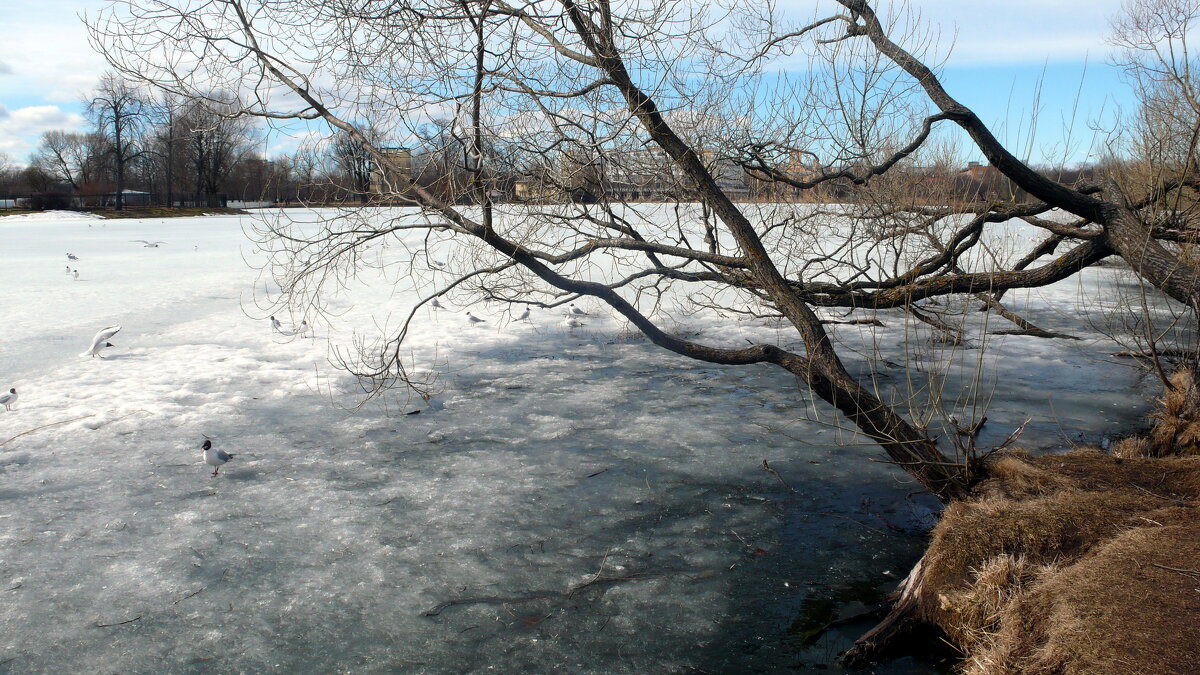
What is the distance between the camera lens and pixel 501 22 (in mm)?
5074

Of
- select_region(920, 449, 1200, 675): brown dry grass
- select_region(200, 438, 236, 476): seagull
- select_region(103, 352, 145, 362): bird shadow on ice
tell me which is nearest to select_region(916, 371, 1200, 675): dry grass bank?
select_region(920, 449, 1200, 675): brown dry grass

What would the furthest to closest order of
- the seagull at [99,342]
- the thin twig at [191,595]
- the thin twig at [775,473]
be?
the seagull at [99,342] → the thin twig at [775,473] → the thin twig at [191,595]

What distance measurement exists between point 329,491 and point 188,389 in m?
2.88

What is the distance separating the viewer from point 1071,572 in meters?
3.36

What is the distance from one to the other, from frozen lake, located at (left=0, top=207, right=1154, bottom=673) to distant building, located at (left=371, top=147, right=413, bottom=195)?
5.94 ft

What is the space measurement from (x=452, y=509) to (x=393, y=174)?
2187 millimetres

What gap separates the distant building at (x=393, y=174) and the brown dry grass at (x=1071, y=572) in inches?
150

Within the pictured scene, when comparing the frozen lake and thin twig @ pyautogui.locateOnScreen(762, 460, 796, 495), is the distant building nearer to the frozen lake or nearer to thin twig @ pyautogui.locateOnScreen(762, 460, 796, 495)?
the frozen lake

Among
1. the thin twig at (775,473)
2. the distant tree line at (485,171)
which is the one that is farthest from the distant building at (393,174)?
the thin twig at (775,473)

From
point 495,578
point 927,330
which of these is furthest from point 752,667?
point 927,330

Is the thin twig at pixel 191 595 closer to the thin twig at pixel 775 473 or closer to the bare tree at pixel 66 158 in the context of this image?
the thin twig at pixel 775 473

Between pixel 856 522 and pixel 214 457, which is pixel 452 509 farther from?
pixel 856 522

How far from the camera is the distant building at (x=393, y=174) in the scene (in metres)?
5.17

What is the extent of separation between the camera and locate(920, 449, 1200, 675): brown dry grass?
285 cm
